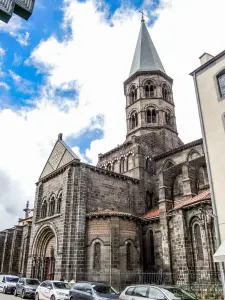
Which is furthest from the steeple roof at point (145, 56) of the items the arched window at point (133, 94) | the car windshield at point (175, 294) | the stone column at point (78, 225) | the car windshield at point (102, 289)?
the car windshield at point (175, 294)

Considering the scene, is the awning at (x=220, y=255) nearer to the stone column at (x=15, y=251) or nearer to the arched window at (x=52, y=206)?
the arched window at (x=52, y=206)

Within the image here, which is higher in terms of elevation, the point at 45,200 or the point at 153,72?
the point at 153,72

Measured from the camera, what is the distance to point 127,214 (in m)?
23.6

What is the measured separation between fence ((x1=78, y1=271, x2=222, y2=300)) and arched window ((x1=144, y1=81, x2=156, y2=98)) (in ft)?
75.9

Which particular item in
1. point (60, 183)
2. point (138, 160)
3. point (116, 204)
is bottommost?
point (116, 204)

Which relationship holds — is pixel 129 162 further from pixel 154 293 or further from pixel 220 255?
pixel 154 293

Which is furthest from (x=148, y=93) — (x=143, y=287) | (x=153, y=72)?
(x=143, y=287)

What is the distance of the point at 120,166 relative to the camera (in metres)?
33.5

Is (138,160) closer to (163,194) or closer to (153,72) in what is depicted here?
(163,194)

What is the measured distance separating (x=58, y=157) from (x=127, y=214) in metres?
9.88

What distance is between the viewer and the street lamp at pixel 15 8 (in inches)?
120

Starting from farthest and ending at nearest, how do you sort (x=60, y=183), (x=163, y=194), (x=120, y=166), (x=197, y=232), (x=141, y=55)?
(x=141, y=55)
(x=120, y=166)
(x=60, y=183)
(x=163, y=194)
(x=197, y=232)

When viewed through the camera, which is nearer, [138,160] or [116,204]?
[116,204]

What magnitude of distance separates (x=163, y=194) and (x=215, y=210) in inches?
420
